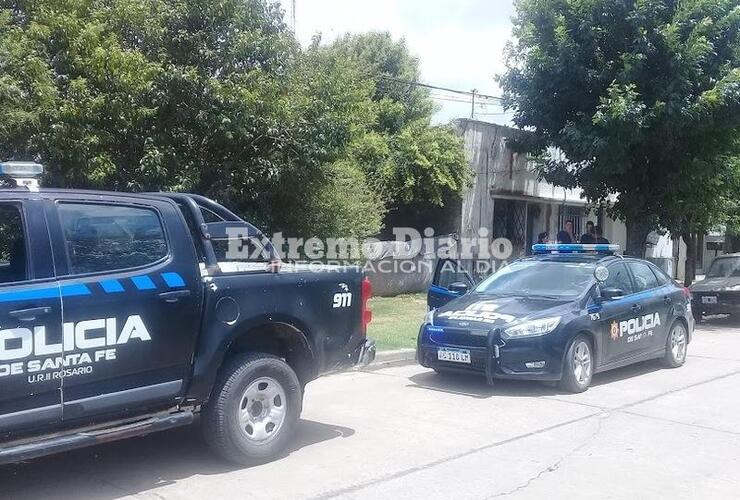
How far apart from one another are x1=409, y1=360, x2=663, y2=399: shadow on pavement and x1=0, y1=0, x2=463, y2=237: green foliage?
4383 mm

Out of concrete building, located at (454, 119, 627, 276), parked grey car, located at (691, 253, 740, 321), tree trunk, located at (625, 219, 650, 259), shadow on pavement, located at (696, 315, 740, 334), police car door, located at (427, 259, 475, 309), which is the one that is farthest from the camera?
concrete building, located at (454, 119, 627, 276)

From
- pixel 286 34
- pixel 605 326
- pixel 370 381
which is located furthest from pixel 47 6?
pixel 605 326

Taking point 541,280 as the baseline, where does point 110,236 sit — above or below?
above

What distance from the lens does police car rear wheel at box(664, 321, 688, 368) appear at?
404 inches

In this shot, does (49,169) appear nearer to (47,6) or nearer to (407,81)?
(47,6)

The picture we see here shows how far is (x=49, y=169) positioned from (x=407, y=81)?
1371 cm

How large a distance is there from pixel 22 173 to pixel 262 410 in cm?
242

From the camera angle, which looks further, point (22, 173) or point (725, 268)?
point (725, 268)

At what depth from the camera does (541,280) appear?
9414mm

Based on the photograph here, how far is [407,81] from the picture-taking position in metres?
22.5

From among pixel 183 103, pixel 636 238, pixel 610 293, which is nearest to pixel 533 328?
pixel 610 293

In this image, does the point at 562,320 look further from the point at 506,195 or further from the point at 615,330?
the point at 506,195

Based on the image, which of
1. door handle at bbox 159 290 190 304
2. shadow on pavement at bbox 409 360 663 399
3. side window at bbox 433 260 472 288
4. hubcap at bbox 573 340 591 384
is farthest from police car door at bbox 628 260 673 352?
door handle at bbox 159 290 190 304

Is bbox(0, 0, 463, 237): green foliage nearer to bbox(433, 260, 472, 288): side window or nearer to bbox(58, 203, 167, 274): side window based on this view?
bbox(433, 260, 472, 288): side window
